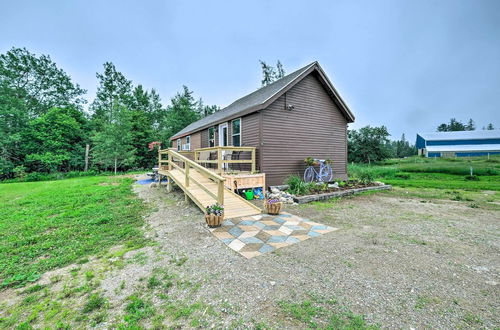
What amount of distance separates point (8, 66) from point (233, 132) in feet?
86.1

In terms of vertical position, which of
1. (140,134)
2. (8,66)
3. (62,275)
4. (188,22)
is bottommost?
(62,275)

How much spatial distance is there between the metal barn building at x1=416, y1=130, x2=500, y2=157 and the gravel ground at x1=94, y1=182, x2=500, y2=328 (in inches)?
1322

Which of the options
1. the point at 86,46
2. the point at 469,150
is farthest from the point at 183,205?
the point at 469,150

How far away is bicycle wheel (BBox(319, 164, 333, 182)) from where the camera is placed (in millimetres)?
8606

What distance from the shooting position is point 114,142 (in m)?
17.5

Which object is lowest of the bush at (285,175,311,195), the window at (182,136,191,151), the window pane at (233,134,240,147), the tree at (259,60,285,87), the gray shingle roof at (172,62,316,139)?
the bush at (285,175,311,195)

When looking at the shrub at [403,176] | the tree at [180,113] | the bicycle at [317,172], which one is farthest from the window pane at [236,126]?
the tree at [180,113]

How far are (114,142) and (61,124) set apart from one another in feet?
16.0

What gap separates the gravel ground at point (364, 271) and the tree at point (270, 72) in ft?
78.6

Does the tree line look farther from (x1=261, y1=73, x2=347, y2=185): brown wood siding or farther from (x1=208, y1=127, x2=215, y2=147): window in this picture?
(x1=261, y1=73, x2=347, y2=185): brown wood siding

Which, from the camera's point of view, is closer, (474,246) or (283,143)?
(474,246)

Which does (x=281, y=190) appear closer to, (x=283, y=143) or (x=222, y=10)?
(x=283, y=143)

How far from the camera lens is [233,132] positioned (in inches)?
372

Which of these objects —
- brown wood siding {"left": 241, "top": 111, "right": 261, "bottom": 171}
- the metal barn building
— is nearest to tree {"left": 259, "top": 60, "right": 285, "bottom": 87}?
brown wood siding {"left": 241, "top": 111, "right": 261, "bottom": 171}
